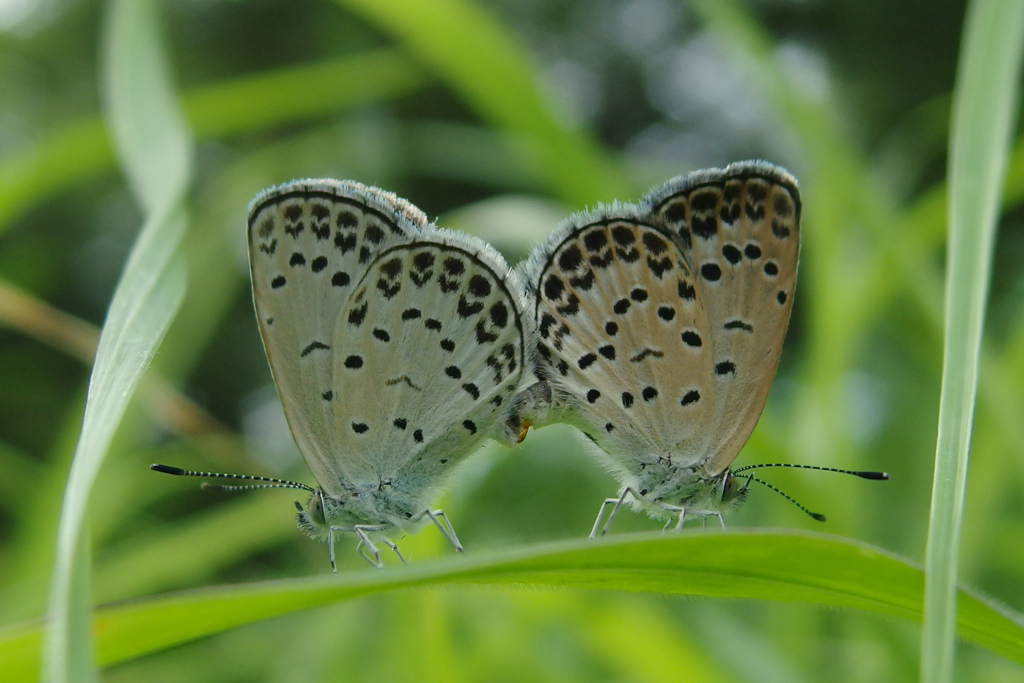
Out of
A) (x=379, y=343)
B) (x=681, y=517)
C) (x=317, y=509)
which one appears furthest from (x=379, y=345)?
(x=681, y=517)

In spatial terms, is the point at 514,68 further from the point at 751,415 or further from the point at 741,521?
the point at 741,521

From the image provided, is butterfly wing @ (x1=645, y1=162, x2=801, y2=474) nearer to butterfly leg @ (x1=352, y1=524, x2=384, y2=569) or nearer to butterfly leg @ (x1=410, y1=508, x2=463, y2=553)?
butterfly leg @ (x1=410, y1=508, x2=463, y2=553)

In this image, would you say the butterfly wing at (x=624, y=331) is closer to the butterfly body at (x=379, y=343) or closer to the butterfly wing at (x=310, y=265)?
the butterfly body at (x=379, y=343)

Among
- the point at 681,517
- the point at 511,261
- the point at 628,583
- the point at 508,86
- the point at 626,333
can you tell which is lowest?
the point at 628,583

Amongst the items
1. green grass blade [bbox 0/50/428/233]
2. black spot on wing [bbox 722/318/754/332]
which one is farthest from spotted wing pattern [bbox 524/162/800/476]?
green grass blade [bbox 0/50/428/233]

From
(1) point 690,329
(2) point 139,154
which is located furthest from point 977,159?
(2) point 139,154

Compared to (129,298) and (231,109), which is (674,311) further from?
(231,109)

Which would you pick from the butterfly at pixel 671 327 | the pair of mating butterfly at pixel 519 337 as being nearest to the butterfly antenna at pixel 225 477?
the pair of mating butterfly at pixel 519 337
